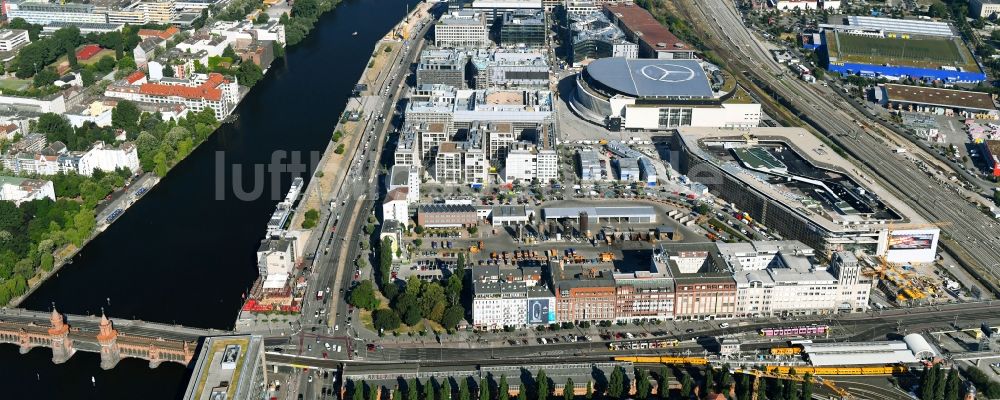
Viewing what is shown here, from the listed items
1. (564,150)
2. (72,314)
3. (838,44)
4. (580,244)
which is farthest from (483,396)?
(838,44)

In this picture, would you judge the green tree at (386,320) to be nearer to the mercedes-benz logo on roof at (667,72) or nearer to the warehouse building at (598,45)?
the mercedes-benz logo on roof at (667,72)

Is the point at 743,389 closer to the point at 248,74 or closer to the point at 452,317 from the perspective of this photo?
the point at 452,317

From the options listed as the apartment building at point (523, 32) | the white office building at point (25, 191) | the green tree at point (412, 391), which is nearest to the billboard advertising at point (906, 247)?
the green tree at point (412, 391)

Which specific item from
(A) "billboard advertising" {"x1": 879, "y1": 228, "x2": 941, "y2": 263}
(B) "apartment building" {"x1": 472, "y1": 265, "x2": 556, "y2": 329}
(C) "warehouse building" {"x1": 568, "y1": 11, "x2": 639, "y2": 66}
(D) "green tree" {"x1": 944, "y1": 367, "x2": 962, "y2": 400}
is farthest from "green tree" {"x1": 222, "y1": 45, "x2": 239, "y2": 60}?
(D) "green tree" {"x1": 944, "y1": 367, "x2": 962, "y2": 400}

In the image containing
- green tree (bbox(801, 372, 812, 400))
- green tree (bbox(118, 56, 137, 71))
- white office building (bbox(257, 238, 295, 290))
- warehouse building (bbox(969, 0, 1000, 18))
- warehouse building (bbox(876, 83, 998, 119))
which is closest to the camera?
green tree (bbox(801, 372, 812, 400))

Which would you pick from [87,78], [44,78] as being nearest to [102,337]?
[87,78]

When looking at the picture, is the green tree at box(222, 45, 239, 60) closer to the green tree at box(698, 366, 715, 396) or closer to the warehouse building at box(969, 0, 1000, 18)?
the green tree at box(698, 366, 715, 396)

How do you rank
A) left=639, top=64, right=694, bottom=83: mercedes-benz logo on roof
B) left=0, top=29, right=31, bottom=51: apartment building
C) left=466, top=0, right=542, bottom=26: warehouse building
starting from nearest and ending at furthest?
left=639, top=64, right=694, bottom=83: mercedes-benz logo on roof
left=0, top=29, right=31, bottom=51: apartment building
left=466, top=0, right=542, bottom=26: warehouse building
